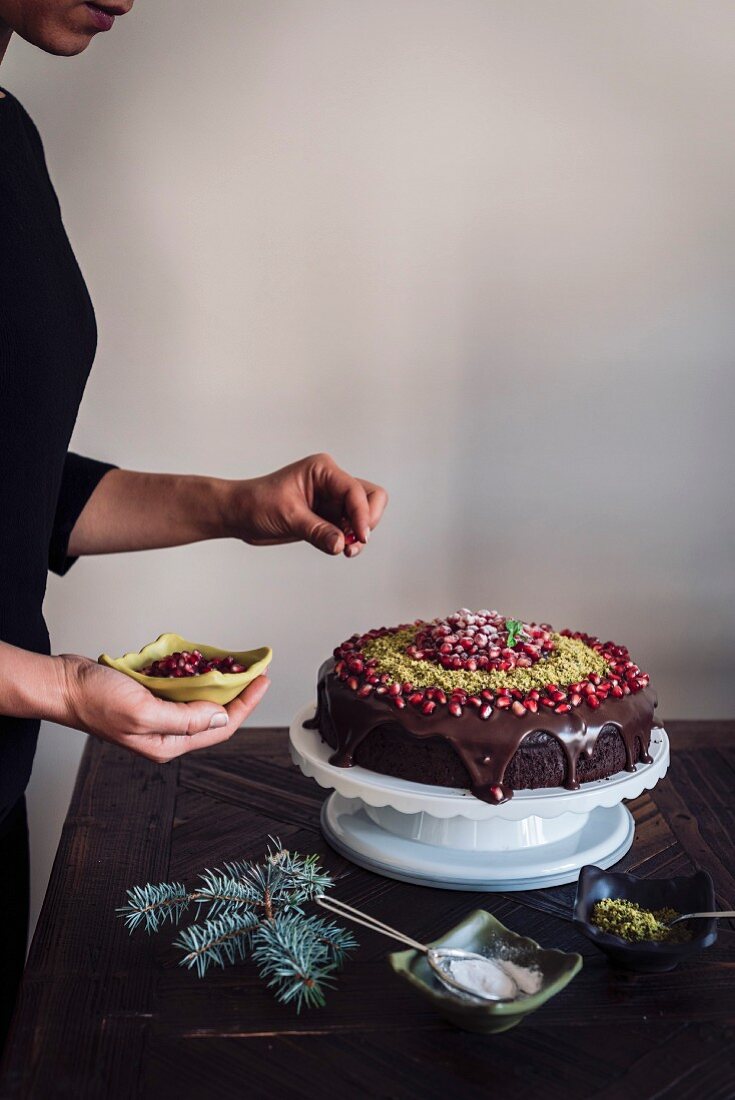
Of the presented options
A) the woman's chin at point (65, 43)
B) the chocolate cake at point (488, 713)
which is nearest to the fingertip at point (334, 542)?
the chocolate cake at point (488, 713)

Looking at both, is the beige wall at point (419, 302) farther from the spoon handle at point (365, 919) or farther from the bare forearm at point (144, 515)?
the spoon handle at point (365, 919)

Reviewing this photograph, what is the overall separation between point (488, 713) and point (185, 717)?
1.15 ft

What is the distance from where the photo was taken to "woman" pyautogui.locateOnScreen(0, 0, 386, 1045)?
104 centimetres

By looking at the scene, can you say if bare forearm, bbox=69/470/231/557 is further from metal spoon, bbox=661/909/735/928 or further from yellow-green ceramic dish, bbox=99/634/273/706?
metal spoon, bbox=661/909/735/928

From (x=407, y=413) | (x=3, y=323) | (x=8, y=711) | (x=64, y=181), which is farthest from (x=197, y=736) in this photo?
(x=64, y=181)

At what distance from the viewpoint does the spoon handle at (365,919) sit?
982 mm

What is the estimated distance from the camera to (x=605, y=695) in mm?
1258

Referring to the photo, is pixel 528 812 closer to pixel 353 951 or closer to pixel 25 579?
pixel 353 951

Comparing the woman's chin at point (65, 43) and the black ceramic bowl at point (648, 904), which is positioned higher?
the woman's chin at point (65, 43)

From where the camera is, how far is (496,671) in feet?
4.18

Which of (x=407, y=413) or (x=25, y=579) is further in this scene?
(x=407, y=413)

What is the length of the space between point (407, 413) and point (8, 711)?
3.78ft

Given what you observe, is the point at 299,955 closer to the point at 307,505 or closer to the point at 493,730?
the point at 493,730

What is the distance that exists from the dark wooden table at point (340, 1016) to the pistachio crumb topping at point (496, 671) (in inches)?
9.0
